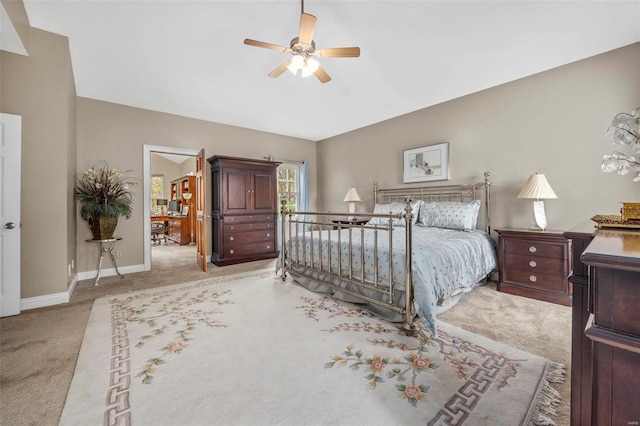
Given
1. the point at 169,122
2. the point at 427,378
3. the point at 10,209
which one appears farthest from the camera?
the point at 169,122

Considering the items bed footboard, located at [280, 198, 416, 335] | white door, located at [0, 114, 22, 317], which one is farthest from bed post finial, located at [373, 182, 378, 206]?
white door, located at [0, 114, 22, 317]

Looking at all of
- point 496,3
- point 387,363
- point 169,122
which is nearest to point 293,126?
point 169,122

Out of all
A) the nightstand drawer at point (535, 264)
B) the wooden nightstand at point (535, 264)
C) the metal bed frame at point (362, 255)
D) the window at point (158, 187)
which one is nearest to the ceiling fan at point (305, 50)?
the metal bed frame at point (362, 255)

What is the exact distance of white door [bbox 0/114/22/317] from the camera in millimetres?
2570

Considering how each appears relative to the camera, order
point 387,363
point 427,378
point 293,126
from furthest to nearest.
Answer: point 293,126
point 387,363
point 427,378

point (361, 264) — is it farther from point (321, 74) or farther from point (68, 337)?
point (68, 337)

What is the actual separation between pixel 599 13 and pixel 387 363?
11.6 feet

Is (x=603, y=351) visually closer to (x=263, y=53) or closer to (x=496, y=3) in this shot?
(x=496, y=3)

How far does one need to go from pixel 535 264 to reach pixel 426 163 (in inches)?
85.1

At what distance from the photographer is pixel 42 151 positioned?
2.86 metres

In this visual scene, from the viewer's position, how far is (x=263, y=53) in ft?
9.93

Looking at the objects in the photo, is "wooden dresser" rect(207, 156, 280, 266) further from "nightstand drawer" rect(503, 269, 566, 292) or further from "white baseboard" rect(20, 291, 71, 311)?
"nightstand drawer" rect(503, 269, 566, 292)

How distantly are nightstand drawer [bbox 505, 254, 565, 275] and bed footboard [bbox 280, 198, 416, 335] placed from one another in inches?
52.7

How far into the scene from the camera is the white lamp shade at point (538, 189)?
3.04 meters
